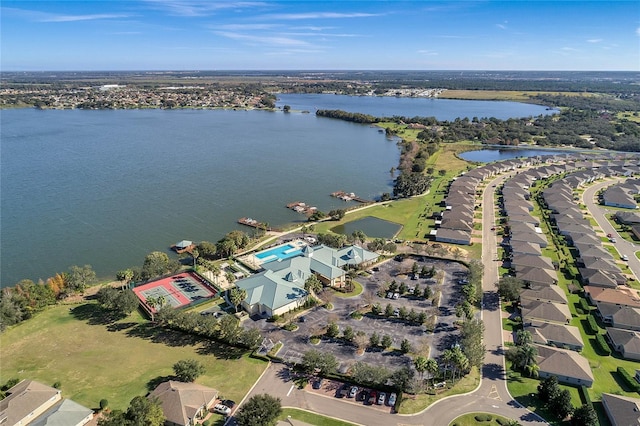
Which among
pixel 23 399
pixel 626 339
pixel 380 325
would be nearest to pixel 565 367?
pixel 626 339

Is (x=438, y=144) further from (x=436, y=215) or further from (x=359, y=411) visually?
(x=359, y=411)

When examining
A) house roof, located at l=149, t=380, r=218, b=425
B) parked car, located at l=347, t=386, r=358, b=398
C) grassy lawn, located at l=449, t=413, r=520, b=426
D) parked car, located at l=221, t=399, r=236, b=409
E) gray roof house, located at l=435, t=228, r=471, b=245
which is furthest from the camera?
gray roof house, located at l=435, t=228, r=471, b=245

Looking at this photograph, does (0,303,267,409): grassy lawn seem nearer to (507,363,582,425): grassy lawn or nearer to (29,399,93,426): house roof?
(29,399,93,426): house roof

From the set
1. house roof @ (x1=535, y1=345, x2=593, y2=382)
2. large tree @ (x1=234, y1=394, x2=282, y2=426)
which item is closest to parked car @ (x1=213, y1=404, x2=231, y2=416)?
large tree @ (x1=234, y1=394, x2=282, y2=426)

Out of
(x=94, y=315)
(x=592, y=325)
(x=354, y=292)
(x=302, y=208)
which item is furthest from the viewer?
(x=302, y=208)

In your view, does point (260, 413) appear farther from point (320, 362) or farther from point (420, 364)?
point (420, 364)

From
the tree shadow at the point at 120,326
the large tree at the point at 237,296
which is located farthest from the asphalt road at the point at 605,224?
the tree shadow at the point at 120,326
